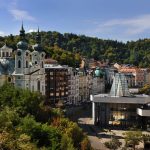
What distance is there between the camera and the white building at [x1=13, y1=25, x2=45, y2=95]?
259 feet

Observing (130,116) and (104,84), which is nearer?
(130,116)

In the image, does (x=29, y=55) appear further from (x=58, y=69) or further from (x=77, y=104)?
(x=77, y=104)

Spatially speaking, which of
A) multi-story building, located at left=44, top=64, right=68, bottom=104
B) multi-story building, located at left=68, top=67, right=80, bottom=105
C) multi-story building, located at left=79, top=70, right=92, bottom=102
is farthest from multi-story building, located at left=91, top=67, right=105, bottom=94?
multi-story building, located at left=44, top=64, right=68, bottom=104

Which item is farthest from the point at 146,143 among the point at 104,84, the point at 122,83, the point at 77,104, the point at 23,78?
the point at 104,84

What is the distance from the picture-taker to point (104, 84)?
14250 cm

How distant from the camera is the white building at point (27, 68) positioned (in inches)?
3103

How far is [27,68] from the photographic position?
80.0 metres

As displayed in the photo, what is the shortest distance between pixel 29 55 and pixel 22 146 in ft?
148

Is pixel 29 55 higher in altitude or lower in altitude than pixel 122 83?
higher

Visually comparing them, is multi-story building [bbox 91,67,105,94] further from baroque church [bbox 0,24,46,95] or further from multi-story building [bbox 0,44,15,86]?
multi-story building [bbox 0,44,15,86]

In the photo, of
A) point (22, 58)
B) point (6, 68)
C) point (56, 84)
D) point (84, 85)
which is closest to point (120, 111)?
point (22, 58)

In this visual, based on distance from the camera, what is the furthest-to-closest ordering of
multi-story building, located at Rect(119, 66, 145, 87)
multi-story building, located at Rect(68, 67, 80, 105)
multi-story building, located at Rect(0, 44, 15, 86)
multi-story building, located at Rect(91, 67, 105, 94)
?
multi-story building, located at Rect(119, 66, 145, 87), multi-story building, located at Rect(91, 67, 105, 94), multi-story building, located at Rect(68, 67, 80, 105), multi-story building, located at Rect(0, 44, 15, 86)

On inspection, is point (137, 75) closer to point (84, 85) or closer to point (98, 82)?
point (98, 82)

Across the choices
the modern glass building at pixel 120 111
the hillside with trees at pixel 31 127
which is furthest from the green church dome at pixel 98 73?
the hillside with trees at pixel 31 127
